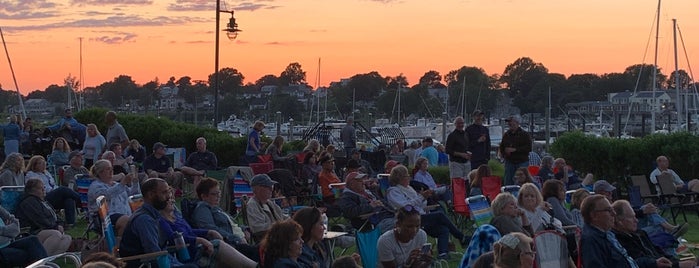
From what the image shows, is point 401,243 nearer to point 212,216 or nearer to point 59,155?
point 212,216

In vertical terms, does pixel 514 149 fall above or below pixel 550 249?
above

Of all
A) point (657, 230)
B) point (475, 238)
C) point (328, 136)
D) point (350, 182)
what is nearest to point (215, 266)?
point (475, 238)

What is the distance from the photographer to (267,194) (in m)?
10.5

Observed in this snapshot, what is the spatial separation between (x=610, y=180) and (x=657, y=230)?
887 centimetres

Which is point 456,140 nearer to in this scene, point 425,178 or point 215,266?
point 425,178

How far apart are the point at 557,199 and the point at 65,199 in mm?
5933

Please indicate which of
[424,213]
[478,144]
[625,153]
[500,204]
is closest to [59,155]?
[478,144]

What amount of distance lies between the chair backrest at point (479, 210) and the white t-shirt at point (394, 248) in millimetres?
2064

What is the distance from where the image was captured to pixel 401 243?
9.28m

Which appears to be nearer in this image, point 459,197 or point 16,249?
point 16,249

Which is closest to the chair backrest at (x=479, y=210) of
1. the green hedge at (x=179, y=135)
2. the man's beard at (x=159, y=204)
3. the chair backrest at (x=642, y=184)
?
the man's beard at (x=159, y=204)

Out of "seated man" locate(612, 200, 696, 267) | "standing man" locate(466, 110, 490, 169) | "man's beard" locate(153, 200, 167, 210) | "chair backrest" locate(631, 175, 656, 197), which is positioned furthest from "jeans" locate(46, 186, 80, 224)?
"chair backrest" locate(631, 175, 656, 197)

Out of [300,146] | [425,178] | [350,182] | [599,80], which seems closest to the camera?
[350,182]

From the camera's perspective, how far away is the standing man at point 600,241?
8.21 metres
